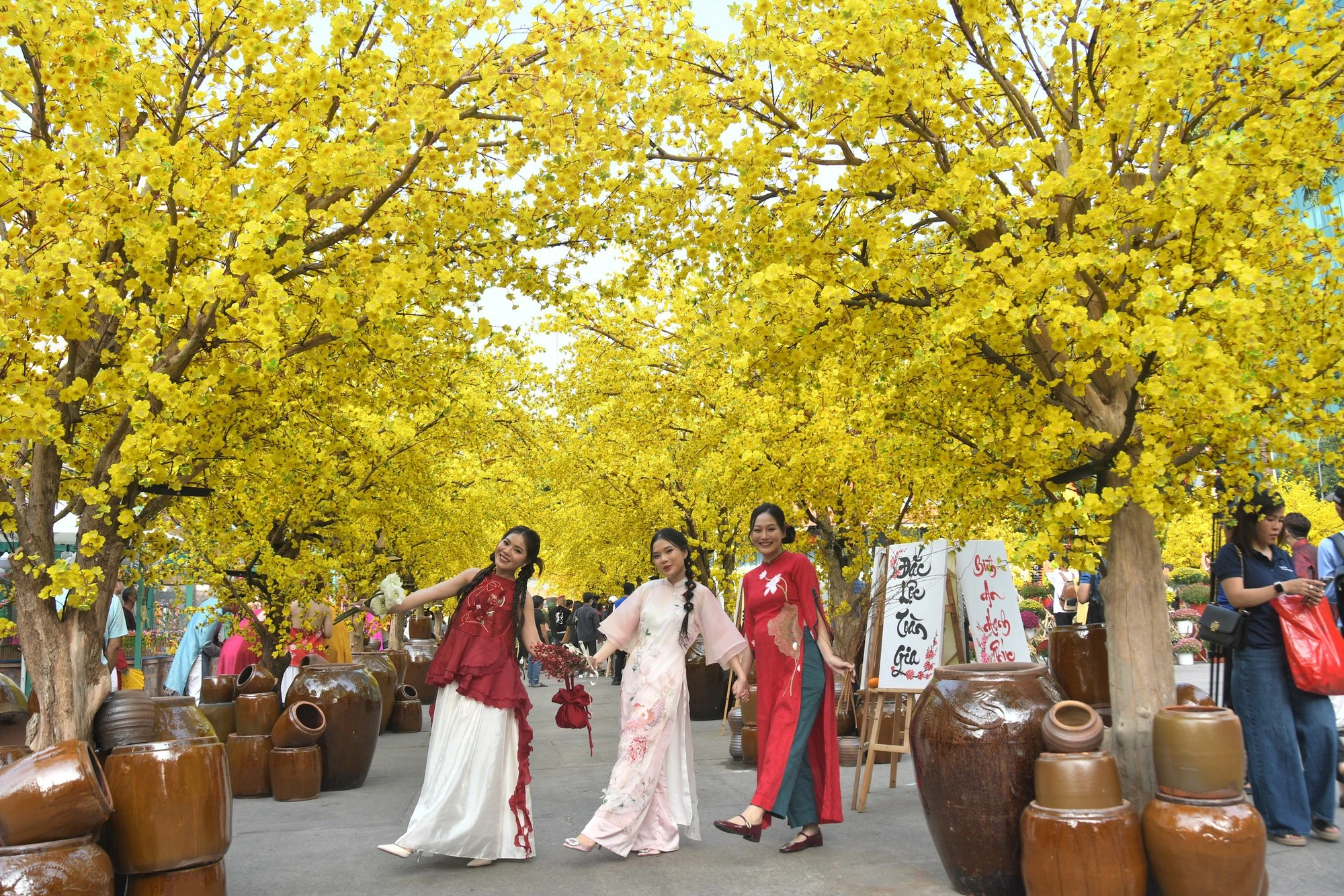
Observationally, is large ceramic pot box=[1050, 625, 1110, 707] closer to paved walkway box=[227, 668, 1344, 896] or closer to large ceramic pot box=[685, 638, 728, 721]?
paved walkway box=[227, 668, 1344, 896]

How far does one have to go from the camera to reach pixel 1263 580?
5027 millimetres

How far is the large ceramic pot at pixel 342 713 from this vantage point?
291 inches

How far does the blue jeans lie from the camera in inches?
192

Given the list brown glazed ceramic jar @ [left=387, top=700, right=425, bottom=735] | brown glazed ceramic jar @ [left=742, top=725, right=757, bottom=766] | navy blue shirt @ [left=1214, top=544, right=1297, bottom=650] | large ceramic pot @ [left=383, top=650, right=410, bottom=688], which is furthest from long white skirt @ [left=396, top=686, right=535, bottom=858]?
large ceramic pot @ [left=383, top=650, right=410, bottom=688]

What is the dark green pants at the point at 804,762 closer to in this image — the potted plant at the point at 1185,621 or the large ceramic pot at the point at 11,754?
the large ceramic pot at the point at 11,754

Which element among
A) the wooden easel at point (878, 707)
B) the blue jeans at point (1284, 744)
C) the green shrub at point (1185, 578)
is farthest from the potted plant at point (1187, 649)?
the blue jeans at point (1284, 744)

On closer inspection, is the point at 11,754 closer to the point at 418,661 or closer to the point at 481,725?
the point at 481,725

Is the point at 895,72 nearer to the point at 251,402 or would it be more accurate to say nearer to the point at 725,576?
the point at 251,402

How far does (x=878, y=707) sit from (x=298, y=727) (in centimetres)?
398

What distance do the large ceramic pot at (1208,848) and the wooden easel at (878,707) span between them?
8.11 ft

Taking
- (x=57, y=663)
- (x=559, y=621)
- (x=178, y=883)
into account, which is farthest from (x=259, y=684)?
(x=559, y=621)

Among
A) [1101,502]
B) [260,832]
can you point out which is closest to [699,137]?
[1101,502]

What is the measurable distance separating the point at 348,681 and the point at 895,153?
5322 mm

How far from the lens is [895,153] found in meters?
4.53
